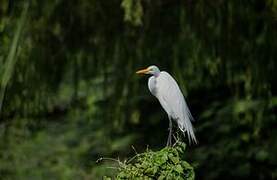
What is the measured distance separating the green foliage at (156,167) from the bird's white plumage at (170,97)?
117 mm

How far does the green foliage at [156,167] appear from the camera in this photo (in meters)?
2.44

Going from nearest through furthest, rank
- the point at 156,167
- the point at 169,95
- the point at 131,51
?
the point at 156,167, the point at 169,95, the point at 131,51

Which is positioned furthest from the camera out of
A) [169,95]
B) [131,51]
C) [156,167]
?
[131,51]

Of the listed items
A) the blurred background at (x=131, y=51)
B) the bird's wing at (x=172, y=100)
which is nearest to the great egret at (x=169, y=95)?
the bird's wing at (x=172, y=100)

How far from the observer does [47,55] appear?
474cm

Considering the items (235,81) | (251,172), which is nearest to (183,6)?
(235,81)

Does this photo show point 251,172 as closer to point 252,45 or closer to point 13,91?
point 252,45

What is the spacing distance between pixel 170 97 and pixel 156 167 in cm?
27

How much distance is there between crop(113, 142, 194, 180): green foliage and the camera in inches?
96.0

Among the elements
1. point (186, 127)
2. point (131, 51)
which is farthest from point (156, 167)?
point (131, 51)

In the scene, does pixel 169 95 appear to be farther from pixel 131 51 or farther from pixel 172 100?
pixel 131 51

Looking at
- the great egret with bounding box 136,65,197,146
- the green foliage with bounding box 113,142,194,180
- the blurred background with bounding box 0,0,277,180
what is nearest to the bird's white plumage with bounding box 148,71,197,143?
the great egret with bounding box 136,65,197,146

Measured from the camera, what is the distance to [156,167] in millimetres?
2451

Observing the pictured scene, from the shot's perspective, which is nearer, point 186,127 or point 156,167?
point 156,167
